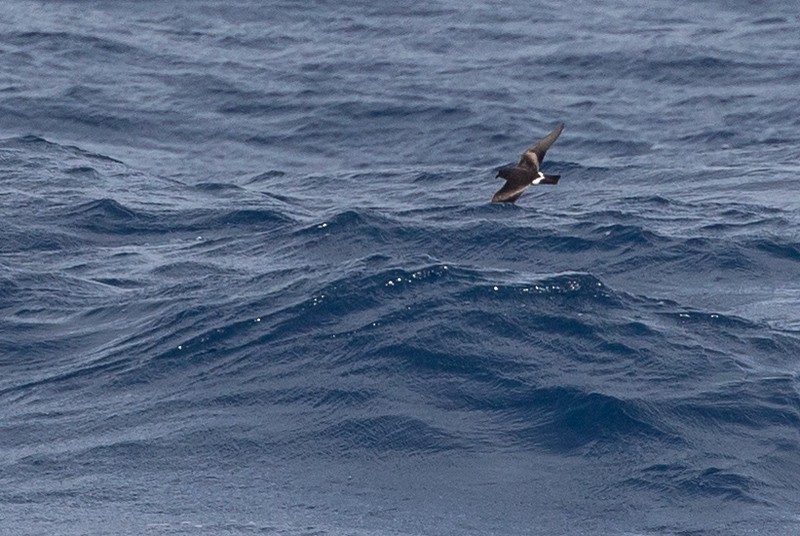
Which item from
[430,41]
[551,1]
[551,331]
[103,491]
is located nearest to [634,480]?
[551,331]

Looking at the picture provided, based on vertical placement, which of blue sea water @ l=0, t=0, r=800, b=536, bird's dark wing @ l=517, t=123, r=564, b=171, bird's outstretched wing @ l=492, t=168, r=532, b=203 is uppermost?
bird's dark wing @ l=517, t=123, r=564, b=171

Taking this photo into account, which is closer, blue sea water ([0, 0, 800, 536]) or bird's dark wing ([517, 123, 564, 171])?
Answer: bird's dark wing ([517, 123, 564, 171])

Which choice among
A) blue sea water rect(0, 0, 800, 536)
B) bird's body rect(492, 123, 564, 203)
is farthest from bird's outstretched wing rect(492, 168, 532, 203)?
blue sea water rect(0, 0, 800, 536)

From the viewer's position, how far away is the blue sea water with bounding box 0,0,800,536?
70.8ft

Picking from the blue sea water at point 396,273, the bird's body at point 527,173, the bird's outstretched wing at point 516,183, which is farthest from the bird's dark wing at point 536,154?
the blue sea water at point 396,273

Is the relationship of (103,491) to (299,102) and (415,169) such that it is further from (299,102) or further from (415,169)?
(299,102)

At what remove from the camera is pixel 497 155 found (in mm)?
32344

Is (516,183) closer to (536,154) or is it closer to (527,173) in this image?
(527,173)

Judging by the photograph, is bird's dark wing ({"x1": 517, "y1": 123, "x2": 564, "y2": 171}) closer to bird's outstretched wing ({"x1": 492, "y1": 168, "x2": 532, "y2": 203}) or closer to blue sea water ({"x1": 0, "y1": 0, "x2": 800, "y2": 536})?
bird's outstretched wing ({"x1": 492, "y1": 168, "x2": 532, "y2": 203})

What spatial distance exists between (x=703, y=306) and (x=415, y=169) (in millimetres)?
7769

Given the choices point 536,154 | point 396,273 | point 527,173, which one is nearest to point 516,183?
point 527,173

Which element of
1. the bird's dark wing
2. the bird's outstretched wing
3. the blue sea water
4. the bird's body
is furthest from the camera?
the blue sea water

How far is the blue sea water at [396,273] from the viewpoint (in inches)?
850

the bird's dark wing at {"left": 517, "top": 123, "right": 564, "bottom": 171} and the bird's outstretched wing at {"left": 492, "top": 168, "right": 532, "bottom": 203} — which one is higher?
the bird's dark wing at {"left": 517, "top": 123, "right": 564, "bottom": 171}
